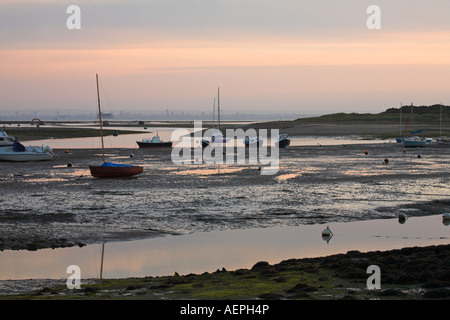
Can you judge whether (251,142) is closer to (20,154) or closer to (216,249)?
(20,154)

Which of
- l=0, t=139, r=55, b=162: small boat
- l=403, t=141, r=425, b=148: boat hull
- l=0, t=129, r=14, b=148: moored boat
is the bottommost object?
l=403, t=141, r=425, b=148: boat hull

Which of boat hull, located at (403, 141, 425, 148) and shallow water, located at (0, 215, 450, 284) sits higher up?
boat hull, located at (403, 141, 425, 148)

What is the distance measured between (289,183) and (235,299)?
20649 millimetres

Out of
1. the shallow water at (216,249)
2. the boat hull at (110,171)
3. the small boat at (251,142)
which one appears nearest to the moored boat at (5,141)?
the boat hull at (110,171)

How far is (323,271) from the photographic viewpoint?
44.1 feet

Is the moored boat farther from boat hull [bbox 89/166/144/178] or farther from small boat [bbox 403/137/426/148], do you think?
small boat [bbox 403/137/426/148]

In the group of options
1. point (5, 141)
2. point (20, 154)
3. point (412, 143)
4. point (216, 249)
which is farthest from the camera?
point (412, 143)

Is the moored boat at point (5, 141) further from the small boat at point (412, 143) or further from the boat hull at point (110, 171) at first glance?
the small boat at point (412, 143)

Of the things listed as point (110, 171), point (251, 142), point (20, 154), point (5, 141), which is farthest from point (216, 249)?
point (251, 142)

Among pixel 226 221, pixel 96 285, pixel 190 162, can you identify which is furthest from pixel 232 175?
pixel 96 285

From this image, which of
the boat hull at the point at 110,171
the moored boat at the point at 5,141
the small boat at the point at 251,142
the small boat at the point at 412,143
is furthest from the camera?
the small boat at the point at 251,142

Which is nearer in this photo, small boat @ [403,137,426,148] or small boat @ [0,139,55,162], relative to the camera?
small boat @ [0,139,55,162]

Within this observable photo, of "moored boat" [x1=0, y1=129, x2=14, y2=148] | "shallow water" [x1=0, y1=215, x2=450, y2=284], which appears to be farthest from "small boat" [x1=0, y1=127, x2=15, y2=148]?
"shallow water" [x1=0, y1=215, x2=450, y2=284]

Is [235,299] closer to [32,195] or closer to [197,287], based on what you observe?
[197,287]
